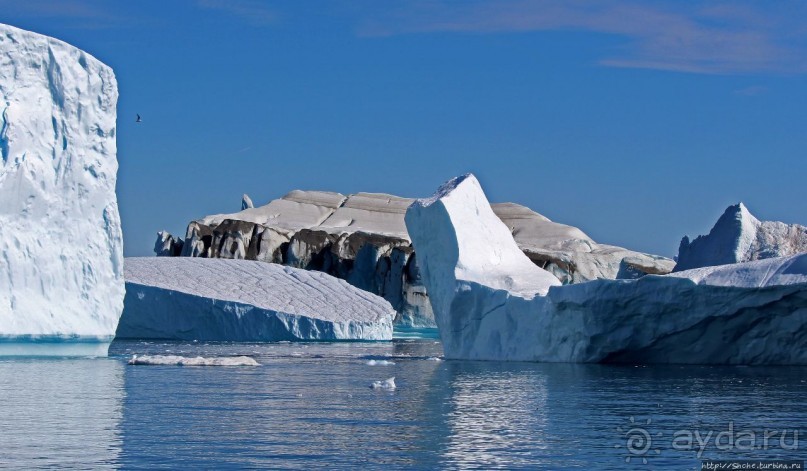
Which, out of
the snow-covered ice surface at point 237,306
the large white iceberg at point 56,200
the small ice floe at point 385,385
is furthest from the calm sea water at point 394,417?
Result: the snow-covered ice surface at point 237,306

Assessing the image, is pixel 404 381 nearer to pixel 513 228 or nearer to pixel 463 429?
pixel 463 429

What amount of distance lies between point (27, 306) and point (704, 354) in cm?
1145

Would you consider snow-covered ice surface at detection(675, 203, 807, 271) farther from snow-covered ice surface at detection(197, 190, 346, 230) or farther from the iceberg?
snow-covered ice surface at detection(197, 190, 346, 230)

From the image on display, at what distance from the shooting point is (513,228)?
68.9 metres

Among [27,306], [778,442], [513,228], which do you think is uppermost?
[513,228]

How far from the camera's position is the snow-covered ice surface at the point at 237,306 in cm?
3216

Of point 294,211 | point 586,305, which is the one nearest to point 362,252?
point 294,211

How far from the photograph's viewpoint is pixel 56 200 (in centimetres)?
2012

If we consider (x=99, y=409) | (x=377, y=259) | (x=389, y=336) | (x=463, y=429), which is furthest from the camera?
(x=377, y=259)

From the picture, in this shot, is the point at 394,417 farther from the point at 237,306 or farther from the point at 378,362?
the point at 237,306

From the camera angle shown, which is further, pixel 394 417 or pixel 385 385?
pixel 385 385

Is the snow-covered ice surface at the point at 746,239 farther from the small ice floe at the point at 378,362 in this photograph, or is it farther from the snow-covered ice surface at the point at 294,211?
the snow-covered ice surface at the point at 294,211

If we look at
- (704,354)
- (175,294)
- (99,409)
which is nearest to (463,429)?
(99,409)

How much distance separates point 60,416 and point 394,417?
11.0 feet
